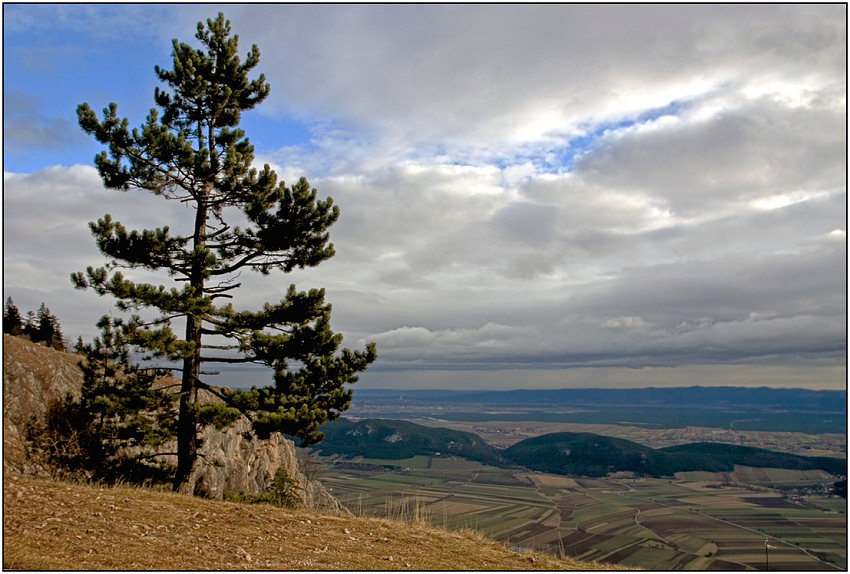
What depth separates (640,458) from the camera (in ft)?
509

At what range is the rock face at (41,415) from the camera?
1695 centimetres

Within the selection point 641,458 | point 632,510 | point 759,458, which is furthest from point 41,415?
point 759,458

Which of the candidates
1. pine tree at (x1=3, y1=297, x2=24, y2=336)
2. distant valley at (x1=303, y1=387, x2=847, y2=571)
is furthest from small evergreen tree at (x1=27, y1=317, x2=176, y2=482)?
pine tree at (x1=3, y1=297, x2=24, y2=336)

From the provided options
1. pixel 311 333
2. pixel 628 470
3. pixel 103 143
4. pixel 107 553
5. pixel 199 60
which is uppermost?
pixel 199 60

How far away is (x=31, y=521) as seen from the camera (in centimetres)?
1027

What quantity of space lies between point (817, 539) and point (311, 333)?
83.3m

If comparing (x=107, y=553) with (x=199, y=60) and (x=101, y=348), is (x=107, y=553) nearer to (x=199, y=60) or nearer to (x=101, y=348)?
(x=101, y=348)

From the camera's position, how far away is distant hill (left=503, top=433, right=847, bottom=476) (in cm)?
14188

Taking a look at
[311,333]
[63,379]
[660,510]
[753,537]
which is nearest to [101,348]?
[63,379]

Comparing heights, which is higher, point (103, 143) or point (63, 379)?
point (103, 143)

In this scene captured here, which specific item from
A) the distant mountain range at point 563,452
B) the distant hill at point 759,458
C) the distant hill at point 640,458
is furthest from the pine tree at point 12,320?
the distant hill at point 759,458

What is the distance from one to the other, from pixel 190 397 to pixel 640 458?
530 ft

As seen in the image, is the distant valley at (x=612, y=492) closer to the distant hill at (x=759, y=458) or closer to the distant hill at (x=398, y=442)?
the distant hill at (x=759, y=458)

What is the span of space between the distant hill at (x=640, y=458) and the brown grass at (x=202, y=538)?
146766 mm
